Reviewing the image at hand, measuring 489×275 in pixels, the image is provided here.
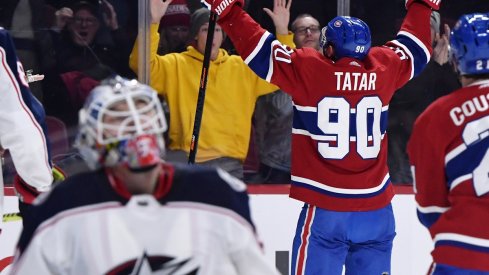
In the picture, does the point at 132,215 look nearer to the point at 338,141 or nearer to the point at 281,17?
the point at 338,141

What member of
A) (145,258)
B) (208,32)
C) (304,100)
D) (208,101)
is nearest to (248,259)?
(145,258)

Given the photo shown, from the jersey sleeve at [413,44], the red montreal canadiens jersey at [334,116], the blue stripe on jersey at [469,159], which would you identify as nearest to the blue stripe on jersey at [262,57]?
the red montreal canadiens jersey at [334,116]

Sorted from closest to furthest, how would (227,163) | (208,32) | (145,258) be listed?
(145,258) → (208,32) → (227,163)

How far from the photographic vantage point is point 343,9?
454 centimetres

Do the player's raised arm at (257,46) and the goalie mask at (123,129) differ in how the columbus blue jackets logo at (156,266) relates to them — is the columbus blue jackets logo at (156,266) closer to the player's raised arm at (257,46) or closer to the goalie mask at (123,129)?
the goalie mask at (123,129)

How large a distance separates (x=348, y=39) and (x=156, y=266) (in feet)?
5.86

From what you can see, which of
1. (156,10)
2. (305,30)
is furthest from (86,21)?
(305,30)

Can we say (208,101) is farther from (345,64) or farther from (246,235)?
(246,235)

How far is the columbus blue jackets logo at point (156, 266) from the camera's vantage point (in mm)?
1908

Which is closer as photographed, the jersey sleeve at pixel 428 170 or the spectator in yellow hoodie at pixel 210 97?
the jersey sleeve at pixel 428 170

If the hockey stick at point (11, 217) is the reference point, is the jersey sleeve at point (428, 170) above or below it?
above

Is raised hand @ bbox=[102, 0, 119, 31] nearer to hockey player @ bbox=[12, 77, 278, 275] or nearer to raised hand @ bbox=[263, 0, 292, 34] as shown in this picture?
raised hand @ bbox=[263, 0, 292, 34]

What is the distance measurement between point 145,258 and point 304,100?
172 cm

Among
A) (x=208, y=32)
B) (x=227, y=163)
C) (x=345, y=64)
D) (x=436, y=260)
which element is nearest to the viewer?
(x=436, y=260)
